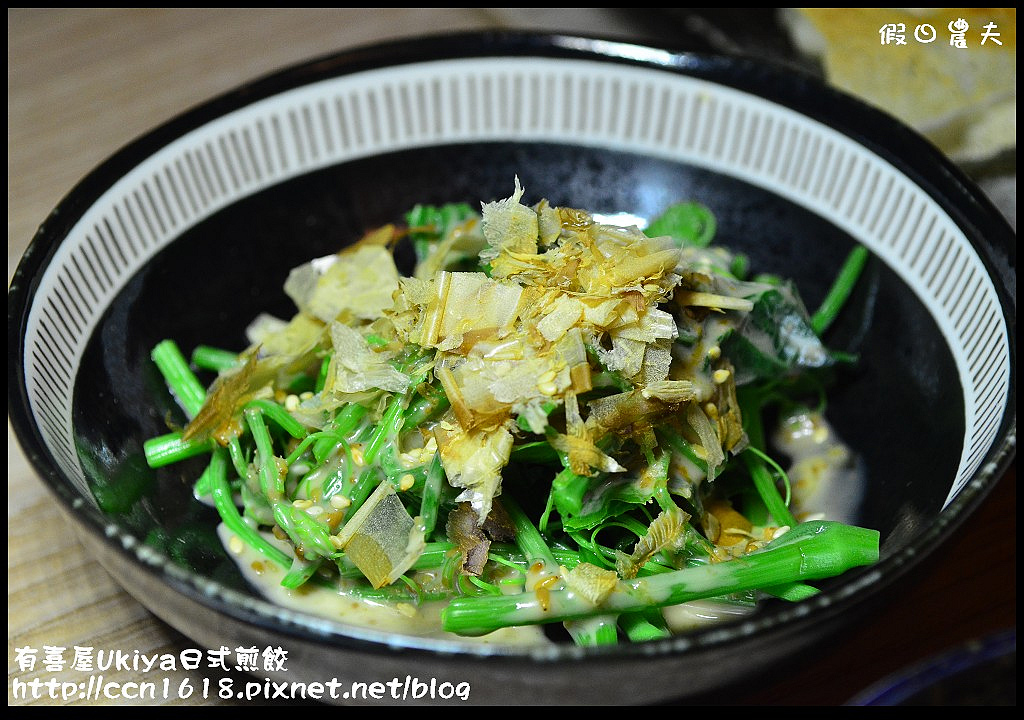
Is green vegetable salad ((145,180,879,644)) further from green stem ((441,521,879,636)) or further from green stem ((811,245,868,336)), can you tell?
green stem ((811,245,868,336))

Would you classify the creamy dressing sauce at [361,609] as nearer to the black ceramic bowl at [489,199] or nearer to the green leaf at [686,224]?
the black ceramic bowl at [489,199]

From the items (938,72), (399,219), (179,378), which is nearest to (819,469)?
(399,219)

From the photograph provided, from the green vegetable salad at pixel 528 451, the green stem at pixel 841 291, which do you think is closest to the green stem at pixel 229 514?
the green vegetable salad at pixel 528 451

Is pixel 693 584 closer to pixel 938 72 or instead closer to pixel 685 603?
pixel 685 603

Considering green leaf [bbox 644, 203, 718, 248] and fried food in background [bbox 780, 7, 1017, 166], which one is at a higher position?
fried food in background [bbox 780, 7, 1017, 166]

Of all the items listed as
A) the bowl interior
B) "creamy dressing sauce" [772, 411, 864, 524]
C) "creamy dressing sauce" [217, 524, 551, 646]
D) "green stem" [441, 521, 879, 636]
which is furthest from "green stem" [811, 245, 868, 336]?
"creamy dressing sauce" [217, 524, 551, 646]

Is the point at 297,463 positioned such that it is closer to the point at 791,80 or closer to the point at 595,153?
the point at 595,153

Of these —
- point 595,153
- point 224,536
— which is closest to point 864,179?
point 595,153
